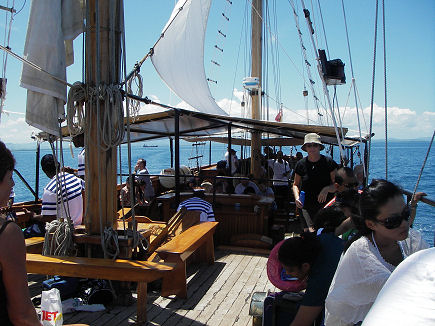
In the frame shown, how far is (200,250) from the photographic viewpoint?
17.0ft

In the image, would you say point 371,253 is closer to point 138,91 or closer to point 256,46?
point 138,91

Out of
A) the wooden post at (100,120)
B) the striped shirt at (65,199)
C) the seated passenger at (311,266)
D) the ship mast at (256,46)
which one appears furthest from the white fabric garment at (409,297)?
the ship mast at (256,46)

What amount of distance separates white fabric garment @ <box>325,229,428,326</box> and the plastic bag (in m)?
1.76

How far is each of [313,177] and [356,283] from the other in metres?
2.93

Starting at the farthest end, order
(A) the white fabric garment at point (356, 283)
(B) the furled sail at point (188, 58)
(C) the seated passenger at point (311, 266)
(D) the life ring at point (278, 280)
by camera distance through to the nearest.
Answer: (B) the furled sail at point (188, 58) → (D) the life ring at point (278, 280) → (C) the seated passenger at point (311, 266) → (A) the white fabric garment at point (356, 283)

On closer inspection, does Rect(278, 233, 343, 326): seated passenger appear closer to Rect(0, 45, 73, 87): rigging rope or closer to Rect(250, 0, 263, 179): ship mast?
Rect(0, 45, 73, 87): rigging rope

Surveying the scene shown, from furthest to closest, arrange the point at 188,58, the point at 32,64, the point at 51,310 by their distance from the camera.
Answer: the point at 188,58, the point at 32,64, the point at 51,310

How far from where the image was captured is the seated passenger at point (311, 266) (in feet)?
7.54

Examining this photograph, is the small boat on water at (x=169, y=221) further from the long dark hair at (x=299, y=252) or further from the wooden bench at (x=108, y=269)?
the long dark hair at (x=299, y=252)

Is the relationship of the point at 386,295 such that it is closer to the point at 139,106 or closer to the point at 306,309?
the point at 306,309

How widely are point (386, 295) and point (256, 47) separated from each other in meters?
11.9

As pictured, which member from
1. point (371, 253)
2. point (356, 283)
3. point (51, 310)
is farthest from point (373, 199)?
point (51, 310)

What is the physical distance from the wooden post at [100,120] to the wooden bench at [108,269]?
0.44 m

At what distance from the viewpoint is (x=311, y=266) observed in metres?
2.37
